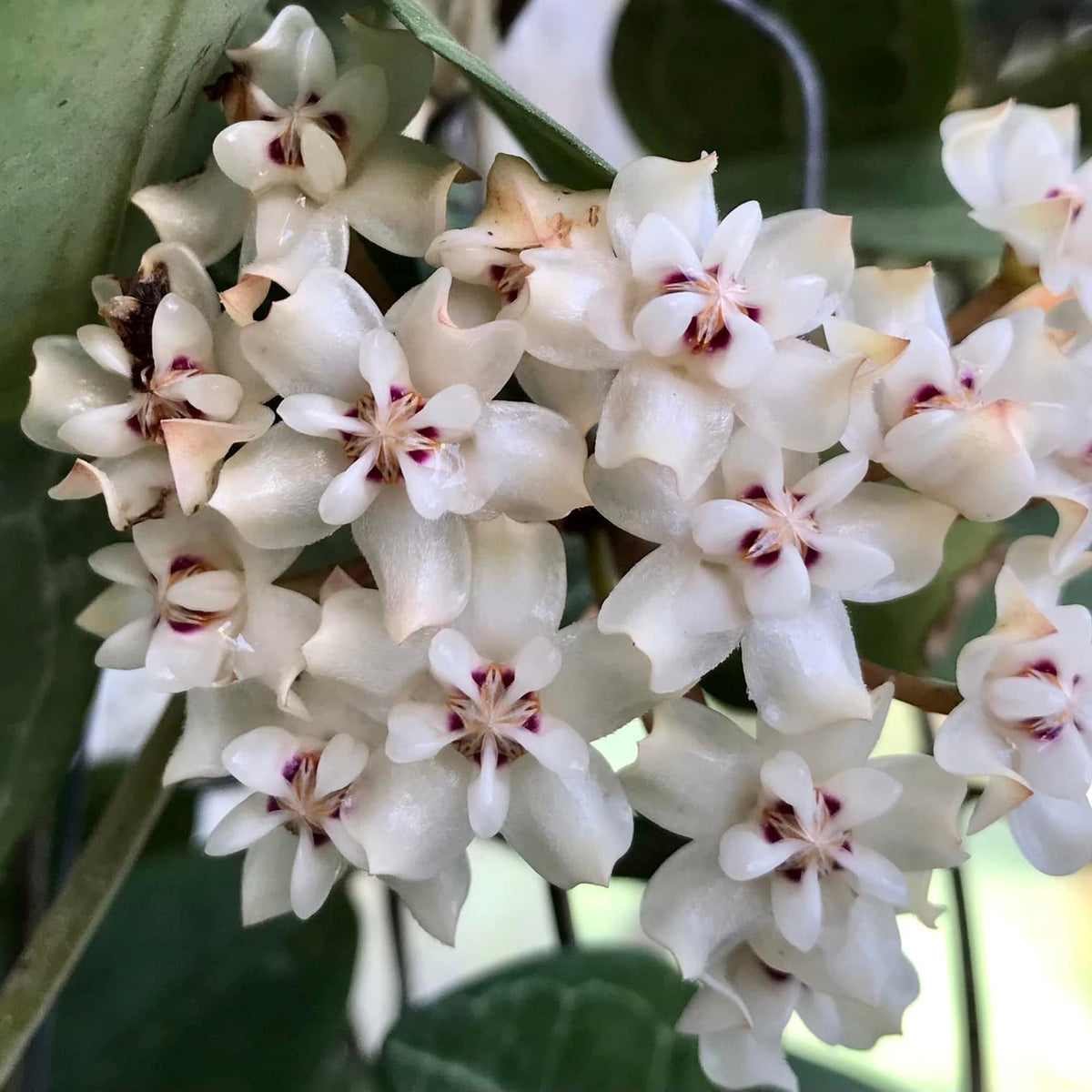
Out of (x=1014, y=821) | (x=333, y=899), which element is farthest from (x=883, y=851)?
(x=333, y=899)

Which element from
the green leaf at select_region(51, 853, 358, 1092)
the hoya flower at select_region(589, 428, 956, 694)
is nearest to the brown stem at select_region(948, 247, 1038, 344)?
the hoya flower at select_region(589, 428, 956, 694)

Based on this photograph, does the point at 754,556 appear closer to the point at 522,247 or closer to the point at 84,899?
the point at 522,247

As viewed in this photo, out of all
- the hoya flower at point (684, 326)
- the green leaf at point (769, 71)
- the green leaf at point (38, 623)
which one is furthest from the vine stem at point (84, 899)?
the green leaf at point (769, 71)

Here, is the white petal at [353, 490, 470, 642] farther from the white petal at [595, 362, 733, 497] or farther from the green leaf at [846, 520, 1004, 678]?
the green leaf at [846, 520, 1004, 678]

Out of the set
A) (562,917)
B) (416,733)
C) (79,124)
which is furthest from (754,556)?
(562,917)

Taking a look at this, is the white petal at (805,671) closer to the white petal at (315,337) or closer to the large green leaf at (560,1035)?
the white petal at (315,337)

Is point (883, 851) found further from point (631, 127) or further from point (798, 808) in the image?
point (631, 127)
